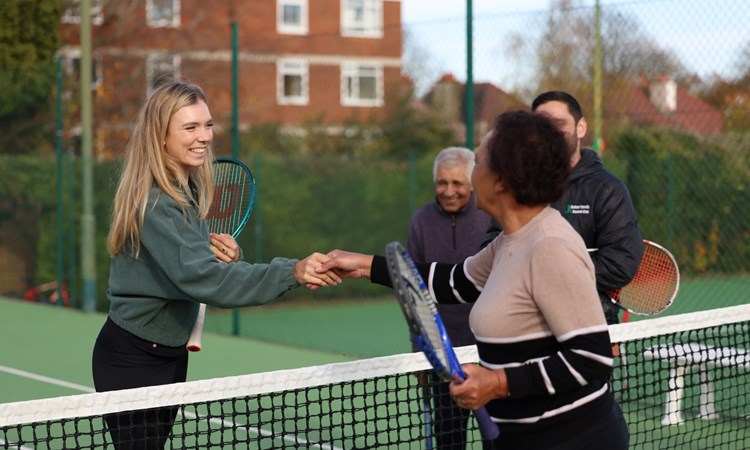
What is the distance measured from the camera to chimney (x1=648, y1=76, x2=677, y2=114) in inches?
A: 396

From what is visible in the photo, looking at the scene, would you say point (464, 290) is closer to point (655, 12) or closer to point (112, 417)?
point (112, 417)

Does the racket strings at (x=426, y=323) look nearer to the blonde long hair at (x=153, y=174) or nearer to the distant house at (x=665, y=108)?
the blonde long hair at (x=153, y=174)

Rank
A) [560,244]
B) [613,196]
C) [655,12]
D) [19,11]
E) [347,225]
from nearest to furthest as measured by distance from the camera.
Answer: [560,244], [613,196], [655,12], [347,225], [19,11]

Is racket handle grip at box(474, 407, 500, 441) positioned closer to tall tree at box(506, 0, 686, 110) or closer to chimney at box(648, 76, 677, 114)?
tall tree at box(506, 0, 686, 110)

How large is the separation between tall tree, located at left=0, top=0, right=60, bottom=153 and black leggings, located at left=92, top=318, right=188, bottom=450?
41.0 ft

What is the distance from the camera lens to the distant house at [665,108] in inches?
384

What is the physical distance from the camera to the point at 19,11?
1800cm

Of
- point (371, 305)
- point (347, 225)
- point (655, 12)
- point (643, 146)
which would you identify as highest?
point (655, 12)

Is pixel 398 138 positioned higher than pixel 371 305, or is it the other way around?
pixel 398 138

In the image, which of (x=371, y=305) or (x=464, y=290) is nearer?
(x=464, y=290)

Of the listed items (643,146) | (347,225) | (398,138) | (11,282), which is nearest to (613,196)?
(643,146)

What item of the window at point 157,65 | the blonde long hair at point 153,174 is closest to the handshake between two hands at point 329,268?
the blonde long hair at point 153,174

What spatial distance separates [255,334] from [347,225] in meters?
2.95

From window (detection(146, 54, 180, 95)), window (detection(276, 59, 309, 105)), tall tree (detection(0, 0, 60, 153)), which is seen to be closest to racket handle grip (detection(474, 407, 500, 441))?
tall tree (detection(0, 0, 60, 153))
